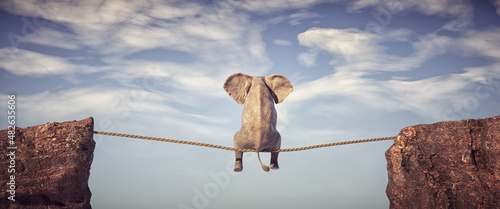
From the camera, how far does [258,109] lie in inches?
222

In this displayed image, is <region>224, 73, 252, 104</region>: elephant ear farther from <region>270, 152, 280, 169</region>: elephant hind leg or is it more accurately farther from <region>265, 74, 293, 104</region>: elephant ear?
<region>270, 152, 280, 169</region>: elephant hind leg

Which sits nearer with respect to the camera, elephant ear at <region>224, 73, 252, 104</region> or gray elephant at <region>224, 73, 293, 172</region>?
gray elephant at <region>224, 73, 293, 172</region>

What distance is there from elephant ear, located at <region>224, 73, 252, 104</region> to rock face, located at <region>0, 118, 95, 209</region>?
249 centimetres

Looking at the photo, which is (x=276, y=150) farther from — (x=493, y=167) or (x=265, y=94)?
(x=493, y=167)

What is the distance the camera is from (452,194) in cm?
483

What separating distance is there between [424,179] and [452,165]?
44 centimetres

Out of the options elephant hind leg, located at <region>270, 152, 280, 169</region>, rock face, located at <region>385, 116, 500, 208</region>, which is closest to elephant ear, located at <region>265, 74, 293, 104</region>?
elephant hind leg, located at <region>270, 152, 280, 169</region>

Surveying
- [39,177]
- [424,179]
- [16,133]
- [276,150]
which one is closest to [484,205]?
[424,179]

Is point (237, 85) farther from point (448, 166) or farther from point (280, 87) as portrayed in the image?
point (448, 166)

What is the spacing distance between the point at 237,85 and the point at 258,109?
38.0 inches

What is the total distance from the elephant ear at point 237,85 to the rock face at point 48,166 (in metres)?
2.49

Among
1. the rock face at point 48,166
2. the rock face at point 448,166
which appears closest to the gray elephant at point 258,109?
the rock face at point 448,166

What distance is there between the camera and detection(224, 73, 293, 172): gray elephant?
560 centimetres

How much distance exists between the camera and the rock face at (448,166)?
15.5ft
